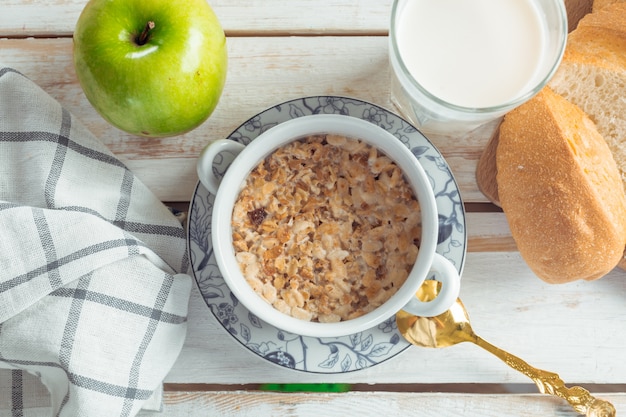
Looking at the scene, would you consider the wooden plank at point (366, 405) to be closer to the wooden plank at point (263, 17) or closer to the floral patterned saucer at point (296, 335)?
the floral patterned saucer at point (296, 335)

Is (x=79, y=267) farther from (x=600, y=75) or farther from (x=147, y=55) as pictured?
(x=600, y=75)

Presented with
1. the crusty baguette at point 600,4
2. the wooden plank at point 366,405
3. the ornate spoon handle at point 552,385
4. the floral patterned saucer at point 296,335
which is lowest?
the wooden plank at point 366,405

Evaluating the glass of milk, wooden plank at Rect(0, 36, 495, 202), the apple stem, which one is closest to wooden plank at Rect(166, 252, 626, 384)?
wooden plank at Rect(0, 36, 495, 202)

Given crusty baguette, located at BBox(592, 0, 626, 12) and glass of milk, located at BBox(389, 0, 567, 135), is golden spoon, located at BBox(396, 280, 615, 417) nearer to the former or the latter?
glass of milk, located at BBox(389, 0, 567, 135)

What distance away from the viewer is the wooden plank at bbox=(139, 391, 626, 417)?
3.11 ft

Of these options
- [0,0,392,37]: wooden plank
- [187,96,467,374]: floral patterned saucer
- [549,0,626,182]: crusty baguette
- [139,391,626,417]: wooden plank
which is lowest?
[139,391,626,417]: wooden plank

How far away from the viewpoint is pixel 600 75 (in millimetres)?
891

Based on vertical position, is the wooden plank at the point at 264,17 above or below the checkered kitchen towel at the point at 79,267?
above

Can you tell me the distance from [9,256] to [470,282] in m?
0.63

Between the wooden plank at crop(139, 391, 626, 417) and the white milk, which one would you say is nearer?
the white milk

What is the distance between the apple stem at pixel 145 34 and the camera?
0.79 meters

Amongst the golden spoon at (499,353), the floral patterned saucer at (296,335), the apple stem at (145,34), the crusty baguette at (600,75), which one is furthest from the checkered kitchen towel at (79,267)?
the crusty baguette at (600,75)

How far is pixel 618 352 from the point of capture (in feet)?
3.12

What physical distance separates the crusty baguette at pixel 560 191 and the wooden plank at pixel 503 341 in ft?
0.27
